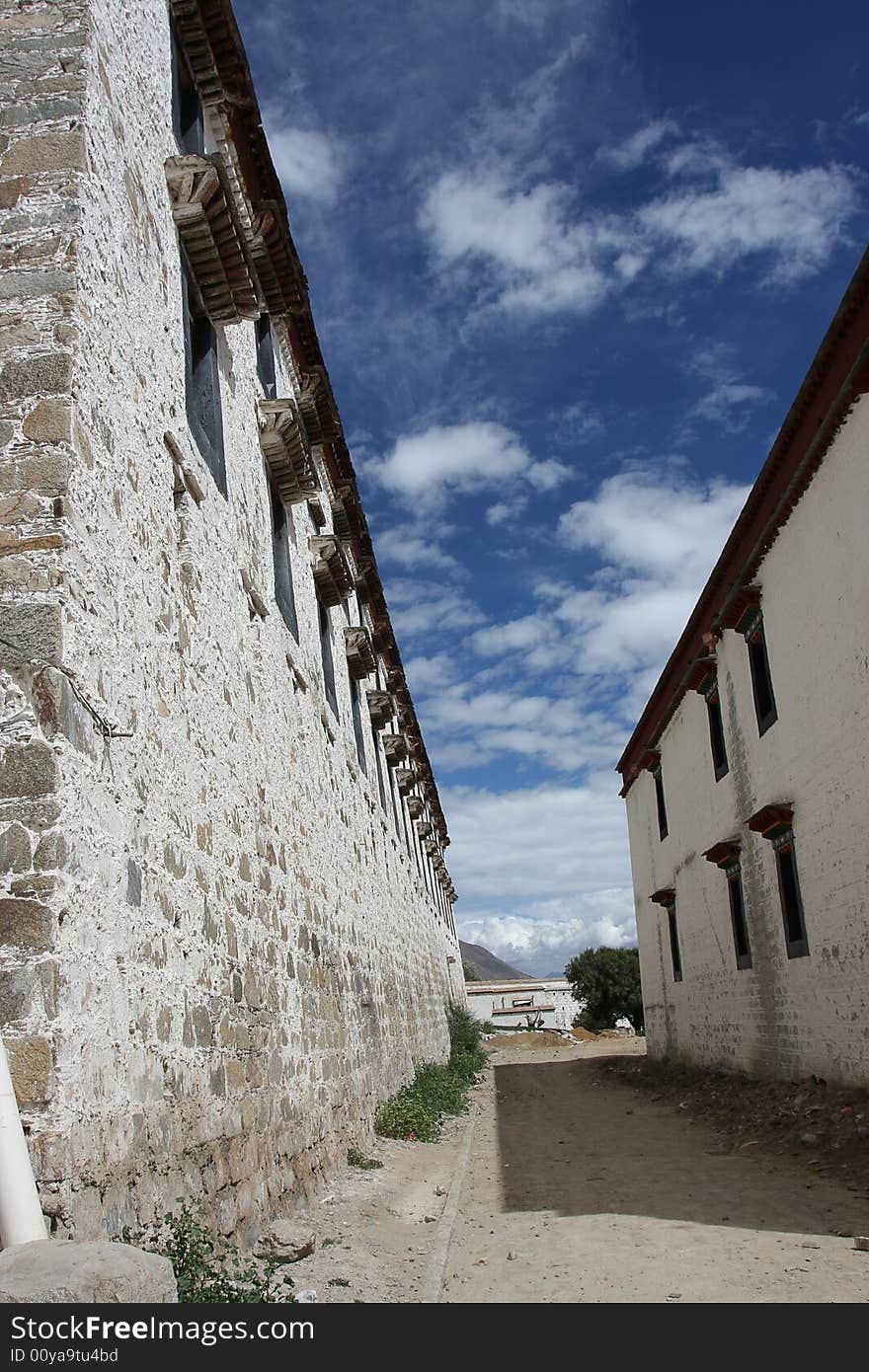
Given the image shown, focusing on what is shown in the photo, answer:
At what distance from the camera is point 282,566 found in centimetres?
984

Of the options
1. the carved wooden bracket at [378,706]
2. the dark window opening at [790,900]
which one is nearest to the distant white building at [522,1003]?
the carved wooden bracket at [378,706]

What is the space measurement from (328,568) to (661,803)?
1109 centimetres

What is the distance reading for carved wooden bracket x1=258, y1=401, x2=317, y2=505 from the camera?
9.15 metres

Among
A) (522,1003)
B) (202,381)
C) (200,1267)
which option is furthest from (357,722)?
(522,1003)

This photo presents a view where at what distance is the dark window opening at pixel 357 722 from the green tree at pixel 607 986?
3321 centimetres

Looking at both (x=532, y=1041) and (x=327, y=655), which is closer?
(x=327, y=655)

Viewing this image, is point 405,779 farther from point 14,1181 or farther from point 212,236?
point 14,1181

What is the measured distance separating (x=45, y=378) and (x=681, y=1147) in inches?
385

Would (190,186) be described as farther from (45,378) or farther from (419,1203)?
(419,1203)

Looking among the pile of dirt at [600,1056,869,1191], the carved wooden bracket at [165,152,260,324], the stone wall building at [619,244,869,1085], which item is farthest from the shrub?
the stone wall building at [619,244,869,1085]

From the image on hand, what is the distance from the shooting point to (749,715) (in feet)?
44.8

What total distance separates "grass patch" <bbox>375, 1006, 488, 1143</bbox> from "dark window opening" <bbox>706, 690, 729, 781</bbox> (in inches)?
254

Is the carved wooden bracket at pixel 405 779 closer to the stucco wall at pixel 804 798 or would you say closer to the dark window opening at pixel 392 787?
the dark window opening at pixel 392 787
